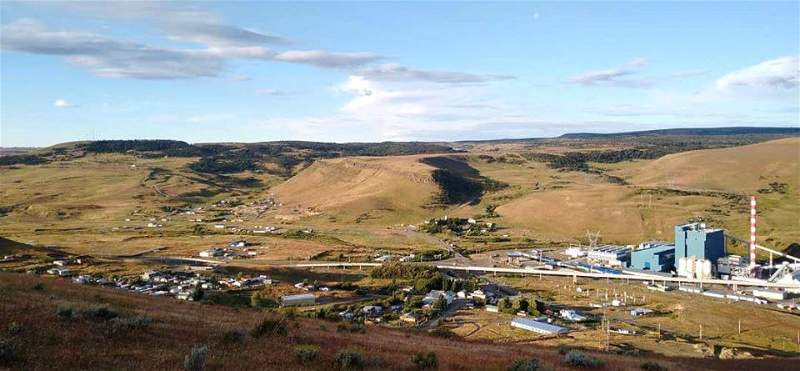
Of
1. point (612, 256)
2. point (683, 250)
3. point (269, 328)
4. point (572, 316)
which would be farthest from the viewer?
point (612, 256)

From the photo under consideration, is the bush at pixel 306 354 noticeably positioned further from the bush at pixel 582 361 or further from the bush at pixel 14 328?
the bush at pixel 582 361

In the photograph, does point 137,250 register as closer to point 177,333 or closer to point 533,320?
point 533,320

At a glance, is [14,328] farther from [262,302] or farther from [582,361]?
[262,302]

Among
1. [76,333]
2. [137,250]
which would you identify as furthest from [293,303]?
[137,250]

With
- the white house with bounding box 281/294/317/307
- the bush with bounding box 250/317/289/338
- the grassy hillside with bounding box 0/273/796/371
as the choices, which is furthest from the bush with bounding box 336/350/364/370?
the white house with bounding box 281/294/317/307

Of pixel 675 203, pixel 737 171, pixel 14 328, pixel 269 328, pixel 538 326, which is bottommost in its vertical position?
pixel 538 326

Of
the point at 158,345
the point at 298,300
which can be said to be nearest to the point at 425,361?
the point at 158,345
